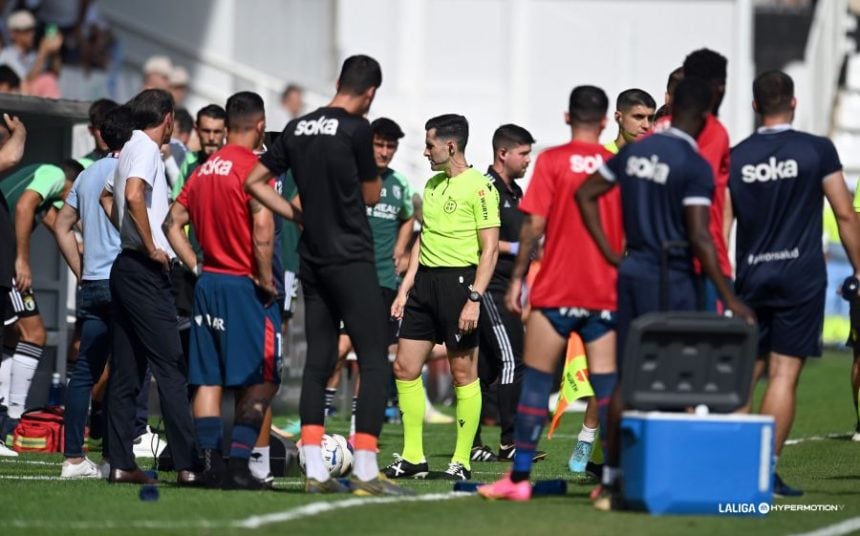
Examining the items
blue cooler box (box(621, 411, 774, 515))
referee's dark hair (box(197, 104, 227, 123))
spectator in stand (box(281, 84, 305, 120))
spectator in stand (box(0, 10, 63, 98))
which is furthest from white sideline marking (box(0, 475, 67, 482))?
spectator in stand (box(281, 84, 305, 120))

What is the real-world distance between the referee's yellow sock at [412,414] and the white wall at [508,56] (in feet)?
62.0

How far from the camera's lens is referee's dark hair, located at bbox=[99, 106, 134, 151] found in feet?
38.2

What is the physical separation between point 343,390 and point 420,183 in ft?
35.4

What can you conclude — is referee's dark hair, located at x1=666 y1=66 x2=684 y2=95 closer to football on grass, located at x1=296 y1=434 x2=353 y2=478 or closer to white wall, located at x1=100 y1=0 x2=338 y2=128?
football on grass, located at x1=296 y1=434 x2=353 y2=478

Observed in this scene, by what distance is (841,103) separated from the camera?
38.9m

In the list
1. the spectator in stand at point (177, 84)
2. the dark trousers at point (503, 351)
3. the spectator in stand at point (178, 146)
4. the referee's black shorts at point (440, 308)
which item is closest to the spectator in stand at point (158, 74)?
the spectator in stand at point (177, 84)

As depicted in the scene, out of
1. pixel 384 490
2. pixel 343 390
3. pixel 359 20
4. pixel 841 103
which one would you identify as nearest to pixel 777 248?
pixel 384 490

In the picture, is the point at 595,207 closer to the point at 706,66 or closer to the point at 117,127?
the point at 706,66

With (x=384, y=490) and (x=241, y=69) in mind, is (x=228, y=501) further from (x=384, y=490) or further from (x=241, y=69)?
(x=241, y=69)

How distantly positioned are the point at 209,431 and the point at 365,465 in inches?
46.2

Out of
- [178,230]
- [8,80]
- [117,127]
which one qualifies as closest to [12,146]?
[117,127]

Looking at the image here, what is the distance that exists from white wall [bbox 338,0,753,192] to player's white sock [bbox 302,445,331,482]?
67.9 feet

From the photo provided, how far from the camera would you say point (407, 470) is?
465 inches

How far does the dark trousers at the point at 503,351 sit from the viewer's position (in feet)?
44.6
